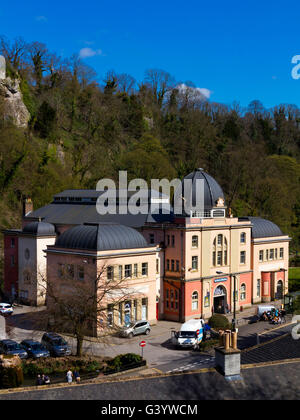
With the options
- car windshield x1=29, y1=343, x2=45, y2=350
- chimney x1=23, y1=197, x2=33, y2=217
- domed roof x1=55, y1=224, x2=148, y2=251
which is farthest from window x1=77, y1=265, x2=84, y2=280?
chimney x1=23, y1=197, x2=33, y2=217

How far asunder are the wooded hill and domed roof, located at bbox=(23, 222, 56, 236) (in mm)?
13433

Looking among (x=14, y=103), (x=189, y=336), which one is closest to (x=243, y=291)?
(x=189, y=336)

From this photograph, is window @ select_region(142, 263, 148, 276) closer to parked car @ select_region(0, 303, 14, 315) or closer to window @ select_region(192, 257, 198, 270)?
window @ select_region(192, 257, 198, 270)

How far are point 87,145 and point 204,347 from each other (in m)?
62.1

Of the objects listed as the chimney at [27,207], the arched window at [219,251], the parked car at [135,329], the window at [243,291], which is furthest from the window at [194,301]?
the chimney at [27,207]

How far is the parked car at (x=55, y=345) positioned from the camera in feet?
125

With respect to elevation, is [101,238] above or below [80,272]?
above

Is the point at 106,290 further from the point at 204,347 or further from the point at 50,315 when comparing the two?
the point at 204,347

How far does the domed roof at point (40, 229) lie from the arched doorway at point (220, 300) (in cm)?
1876

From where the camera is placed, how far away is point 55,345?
3881 centimetres

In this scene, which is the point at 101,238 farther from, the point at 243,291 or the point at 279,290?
the point at 279,290

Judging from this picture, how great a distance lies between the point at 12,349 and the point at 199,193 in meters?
25.7

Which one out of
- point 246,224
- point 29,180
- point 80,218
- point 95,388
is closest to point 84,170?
point 29,180

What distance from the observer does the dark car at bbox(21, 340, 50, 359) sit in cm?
3762
